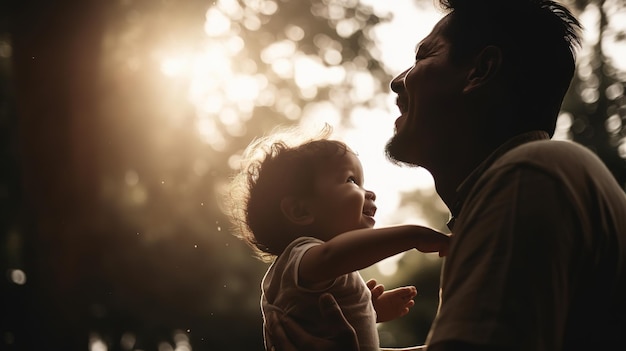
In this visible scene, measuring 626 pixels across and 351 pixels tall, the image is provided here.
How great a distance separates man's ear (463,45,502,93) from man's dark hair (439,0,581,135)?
0.02m

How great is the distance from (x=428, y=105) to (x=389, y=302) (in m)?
0.80

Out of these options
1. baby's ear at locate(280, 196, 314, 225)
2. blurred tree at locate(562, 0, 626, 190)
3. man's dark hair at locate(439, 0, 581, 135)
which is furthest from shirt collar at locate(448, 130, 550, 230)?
blurred tree at locate(562, 0, 626, 190)

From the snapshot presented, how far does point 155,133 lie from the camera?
389 inches

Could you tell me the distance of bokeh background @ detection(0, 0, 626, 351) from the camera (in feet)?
20.4

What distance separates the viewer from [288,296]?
2.04m

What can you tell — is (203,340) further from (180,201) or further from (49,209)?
(49,209)

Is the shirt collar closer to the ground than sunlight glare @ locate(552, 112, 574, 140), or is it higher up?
higher up

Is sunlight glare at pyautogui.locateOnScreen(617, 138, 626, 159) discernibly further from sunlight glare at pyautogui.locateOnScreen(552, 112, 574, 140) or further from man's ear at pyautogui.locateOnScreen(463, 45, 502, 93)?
man's ear at pyautogui.locateOnScreen(463, 45, 502, 93)

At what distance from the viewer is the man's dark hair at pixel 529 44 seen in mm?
1912

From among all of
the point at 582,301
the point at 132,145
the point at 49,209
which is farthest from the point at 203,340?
the point at 582,301

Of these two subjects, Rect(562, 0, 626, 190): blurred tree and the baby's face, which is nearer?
the baby's face

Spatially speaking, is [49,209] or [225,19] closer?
[49,209]

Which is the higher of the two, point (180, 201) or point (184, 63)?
point (184, 63)

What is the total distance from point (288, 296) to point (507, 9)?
115 centimetres
